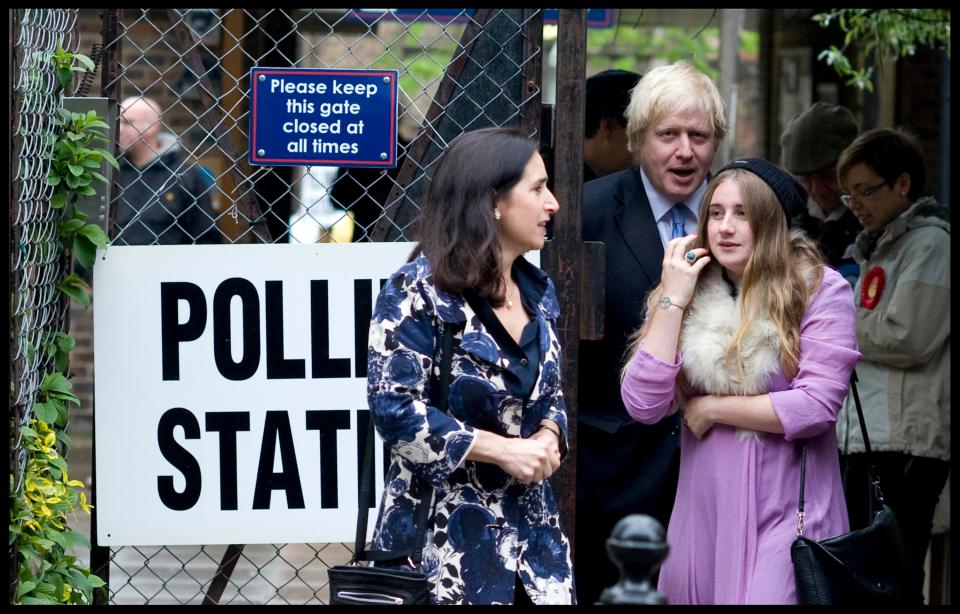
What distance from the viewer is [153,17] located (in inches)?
402

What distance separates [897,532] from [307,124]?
206 centimetres

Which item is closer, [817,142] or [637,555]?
[637,555]

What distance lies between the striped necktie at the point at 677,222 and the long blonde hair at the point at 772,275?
0.54m

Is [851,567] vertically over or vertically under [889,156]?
under

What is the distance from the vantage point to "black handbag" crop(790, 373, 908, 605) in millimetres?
3326

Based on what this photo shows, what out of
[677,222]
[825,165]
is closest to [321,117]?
[677,222]

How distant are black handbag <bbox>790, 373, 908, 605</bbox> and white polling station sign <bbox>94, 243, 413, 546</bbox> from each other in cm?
138

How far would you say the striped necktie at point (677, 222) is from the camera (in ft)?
13.8

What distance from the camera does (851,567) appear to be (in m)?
3.35

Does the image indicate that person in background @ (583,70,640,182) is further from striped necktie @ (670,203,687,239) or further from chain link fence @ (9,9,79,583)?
chain link fence @ (9,9,79,583)

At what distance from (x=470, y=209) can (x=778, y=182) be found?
3.33 ft

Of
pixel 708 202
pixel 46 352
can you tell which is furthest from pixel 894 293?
pixel 46 352

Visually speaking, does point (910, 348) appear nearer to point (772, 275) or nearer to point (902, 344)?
point (902, 344)

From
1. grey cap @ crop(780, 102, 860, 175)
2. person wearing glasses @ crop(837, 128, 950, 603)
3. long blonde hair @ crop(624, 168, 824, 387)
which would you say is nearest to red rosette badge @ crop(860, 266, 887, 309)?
person wearing glasses @ crop(837, 128, 950, 603)
